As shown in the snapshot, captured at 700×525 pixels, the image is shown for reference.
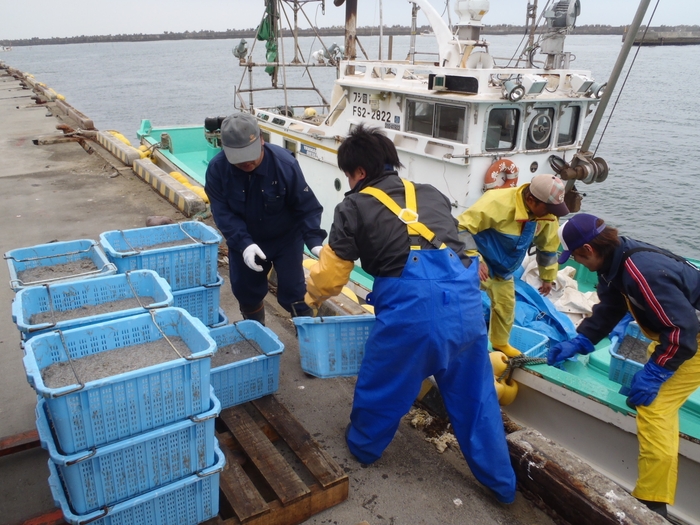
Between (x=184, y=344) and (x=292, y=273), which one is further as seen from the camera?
(x=292, y=273)

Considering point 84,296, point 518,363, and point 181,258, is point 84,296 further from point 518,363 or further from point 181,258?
point 518,363

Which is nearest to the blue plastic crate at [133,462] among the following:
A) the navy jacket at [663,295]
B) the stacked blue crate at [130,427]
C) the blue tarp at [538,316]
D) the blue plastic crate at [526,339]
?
the stacked blue crate at [130,427]

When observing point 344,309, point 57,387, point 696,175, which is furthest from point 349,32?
point 696,175

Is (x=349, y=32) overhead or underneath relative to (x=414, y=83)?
overhead

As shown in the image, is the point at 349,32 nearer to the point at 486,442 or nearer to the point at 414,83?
the point at 414,83

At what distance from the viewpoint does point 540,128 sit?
7172 mm

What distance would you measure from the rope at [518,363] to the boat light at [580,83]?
4.32 metres

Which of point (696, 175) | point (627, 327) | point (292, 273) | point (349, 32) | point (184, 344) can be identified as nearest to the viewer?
point (184, 344)

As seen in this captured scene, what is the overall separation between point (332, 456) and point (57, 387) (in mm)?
1590

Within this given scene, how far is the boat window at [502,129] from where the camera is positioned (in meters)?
6.71

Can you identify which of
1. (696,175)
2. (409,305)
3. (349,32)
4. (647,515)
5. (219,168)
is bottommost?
(696,175)

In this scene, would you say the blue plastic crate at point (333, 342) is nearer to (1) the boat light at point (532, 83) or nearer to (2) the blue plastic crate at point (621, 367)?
(2) the blue plastic crate at point (621, 367)

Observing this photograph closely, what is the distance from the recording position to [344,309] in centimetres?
457

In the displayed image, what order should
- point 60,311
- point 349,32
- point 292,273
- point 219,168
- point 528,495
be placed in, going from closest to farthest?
point 60,311 → point 528,495 → point 219,168 → point 292,273 → point 349,32
